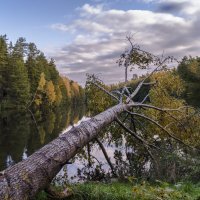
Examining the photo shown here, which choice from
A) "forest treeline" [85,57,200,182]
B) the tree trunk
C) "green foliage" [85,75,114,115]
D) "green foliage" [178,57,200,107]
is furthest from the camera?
"green foliage" [178,57,200,107]

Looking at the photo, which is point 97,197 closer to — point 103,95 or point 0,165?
point 103,95

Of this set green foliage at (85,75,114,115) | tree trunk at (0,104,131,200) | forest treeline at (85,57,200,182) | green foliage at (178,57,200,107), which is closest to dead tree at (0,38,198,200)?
tree trunk at (0,104,131,200)

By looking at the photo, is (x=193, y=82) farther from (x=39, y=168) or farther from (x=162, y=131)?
(x=39, y=168)

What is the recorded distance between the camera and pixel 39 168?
547cm

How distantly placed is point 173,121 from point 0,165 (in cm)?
863

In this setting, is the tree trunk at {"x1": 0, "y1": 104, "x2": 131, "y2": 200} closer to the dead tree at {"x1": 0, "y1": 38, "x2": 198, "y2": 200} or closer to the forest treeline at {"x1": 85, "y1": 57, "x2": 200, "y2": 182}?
the dead tree at {"x1": 0, "y1": 38, "x2": 198, "y2": 200}

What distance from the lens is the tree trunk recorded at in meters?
4.80

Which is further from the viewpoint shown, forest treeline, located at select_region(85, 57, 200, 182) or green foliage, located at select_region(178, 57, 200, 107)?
green foliage, located at select_region(178, 57, 200, 107)

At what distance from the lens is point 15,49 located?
225 feet

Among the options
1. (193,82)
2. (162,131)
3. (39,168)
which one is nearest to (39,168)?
(39,168)

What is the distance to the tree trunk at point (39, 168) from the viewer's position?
4.80 meters

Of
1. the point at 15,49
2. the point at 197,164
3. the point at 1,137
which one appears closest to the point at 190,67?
the point at 15,49


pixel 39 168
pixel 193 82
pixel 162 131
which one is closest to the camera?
pixel 39 168

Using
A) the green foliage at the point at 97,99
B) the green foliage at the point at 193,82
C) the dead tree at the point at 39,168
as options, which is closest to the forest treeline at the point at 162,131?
the green foliage at the point at 97,99
